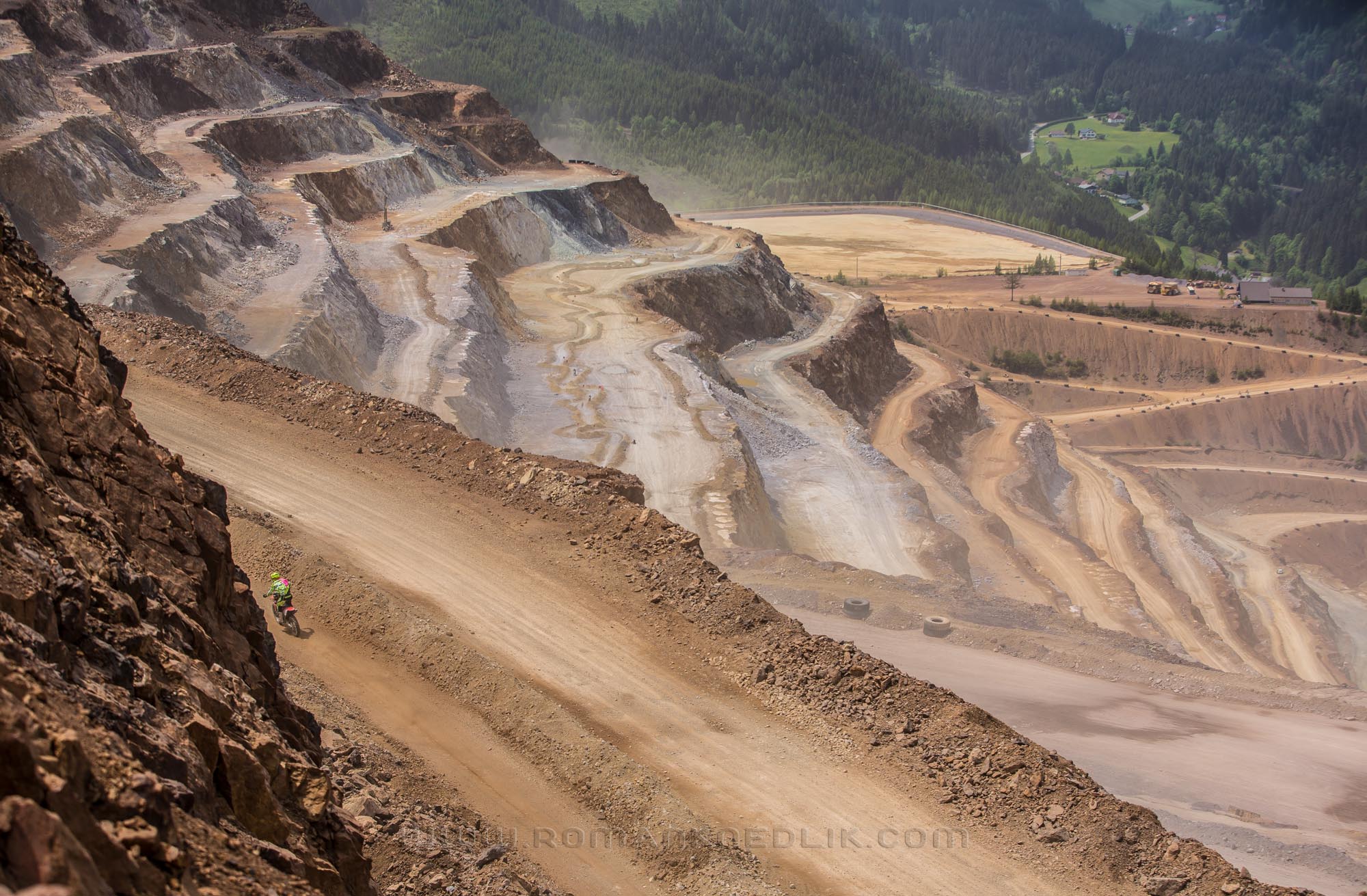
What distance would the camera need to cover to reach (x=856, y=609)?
26328 millimetres

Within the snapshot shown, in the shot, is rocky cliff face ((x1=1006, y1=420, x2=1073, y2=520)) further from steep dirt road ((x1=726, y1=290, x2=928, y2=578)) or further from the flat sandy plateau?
the flat sandy plateau

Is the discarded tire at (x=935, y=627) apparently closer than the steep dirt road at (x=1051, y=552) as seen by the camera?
Yes

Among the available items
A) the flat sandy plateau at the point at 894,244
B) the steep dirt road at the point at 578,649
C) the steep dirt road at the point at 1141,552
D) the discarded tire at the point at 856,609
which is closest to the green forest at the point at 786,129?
the flat sandy plateau at the point at 894,244

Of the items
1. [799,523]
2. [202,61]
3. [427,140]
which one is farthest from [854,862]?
[427,140]

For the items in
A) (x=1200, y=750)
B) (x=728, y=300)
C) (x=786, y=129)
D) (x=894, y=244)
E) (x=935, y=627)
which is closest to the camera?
(x=1200, y=750)

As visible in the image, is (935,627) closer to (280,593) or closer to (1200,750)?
(1200,750)

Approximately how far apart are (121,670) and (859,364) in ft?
191

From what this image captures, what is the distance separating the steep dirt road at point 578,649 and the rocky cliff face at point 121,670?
14.0 ft

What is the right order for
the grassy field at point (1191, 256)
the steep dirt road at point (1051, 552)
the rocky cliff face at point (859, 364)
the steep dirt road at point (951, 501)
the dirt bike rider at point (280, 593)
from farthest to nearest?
the grassy field at point (1191, 256), the rocky cliff face at point (859, 364), the steep dirt road at point (1051, 552), the steep dirt road at point (951, 501), the dirt bike rider at point (280, 593)

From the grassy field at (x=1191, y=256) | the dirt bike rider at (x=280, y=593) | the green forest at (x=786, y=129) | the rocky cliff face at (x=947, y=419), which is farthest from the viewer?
the grassy field at (x=1191, y=256)

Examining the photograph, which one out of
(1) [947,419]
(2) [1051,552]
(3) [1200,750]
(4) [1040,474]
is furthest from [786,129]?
(3) [1200,750]

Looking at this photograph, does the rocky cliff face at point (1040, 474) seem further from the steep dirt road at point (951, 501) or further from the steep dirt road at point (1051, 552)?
the steep dirt road at point (951, 501)

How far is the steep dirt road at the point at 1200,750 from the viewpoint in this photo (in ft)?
62.1

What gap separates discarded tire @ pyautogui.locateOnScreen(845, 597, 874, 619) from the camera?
2627 cm
